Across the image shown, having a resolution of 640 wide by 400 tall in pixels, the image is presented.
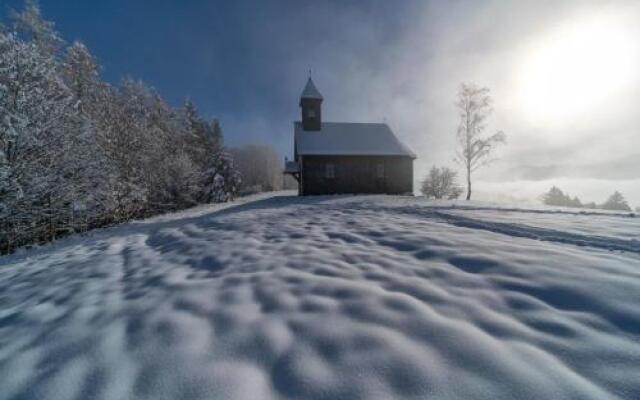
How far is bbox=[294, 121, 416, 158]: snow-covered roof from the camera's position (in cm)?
1995

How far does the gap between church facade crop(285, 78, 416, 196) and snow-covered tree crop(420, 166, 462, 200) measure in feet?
43.1

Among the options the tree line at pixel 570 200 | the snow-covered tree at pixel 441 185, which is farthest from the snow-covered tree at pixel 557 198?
the snow-covered tree at pixel 441 185

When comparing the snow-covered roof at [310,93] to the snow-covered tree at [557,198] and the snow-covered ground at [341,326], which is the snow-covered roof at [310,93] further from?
the snow-covered tree at [557,198]

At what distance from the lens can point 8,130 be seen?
654 centimetres

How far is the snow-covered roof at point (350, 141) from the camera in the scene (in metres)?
20.0

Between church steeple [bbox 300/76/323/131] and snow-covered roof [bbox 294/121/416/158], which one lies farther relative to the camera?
church steeple [bbox 300/76/323/131]

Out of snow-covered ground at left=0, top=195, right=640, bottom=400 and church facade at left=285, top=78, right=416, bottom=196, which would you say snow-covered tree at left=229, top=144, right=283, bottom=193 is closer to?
church facade at left=285, top=78, right=416, bottom=196

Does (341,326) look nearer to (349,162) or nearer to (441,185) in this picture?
(349,162)

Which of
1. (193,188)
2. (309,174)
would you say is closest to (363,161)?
(309,174)

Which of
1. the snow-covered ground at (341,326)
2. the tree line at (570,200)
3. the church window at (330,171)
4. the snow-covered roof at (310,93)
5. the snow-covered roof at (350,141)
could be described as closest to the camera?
the snow-covered ground at (341,326)

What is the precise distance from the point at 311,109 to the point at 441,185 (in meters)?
20.3

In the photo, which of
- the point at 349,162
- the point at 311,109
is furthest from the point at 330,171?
the point at 311,109

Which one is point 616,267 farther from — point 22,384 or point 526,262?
point 22,384

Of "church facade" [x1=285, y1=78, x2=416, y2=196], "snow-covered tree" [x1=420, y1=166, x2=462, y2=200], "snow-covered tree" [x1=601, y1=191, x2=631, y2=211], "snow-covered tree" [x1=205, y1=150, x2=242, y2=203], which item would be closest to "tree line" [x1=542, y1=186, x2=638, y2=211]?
"snow-covered tree" [x1=601, y1=191, x2=631, y2=211]
